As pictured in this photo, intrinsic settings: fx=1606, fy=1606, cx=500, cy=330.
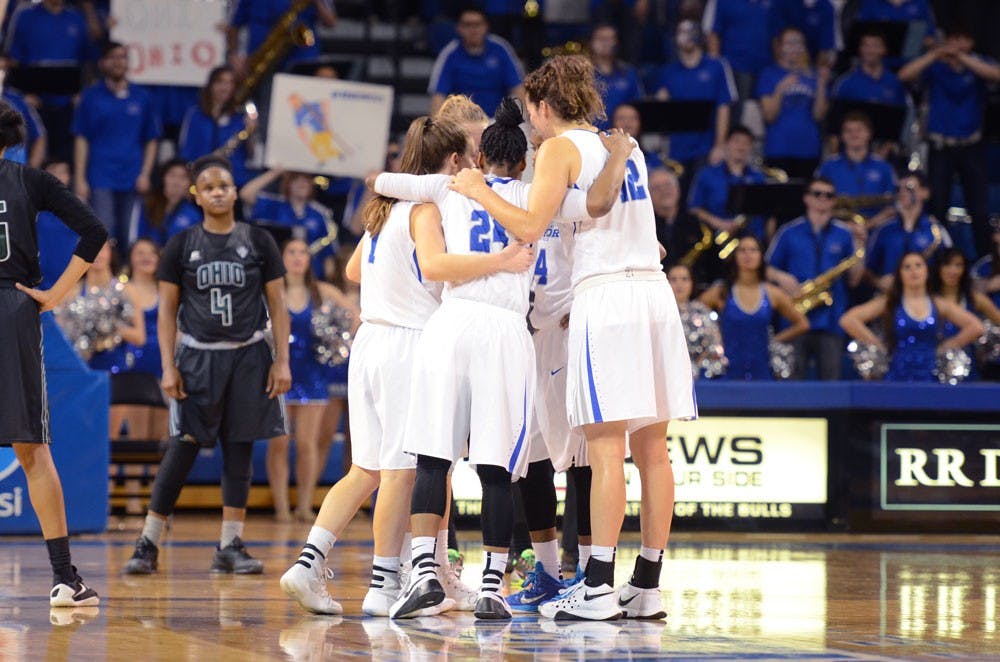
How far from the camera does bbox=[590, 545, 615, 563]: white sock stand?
5.76 m

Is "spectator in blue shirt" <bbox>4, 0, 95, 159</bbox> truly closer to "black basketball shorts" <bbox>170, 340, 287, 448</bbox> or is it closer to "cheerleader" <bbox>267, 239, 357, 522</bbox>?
"cheerleader" <bbox>267, 239, 357, 522</bbox>

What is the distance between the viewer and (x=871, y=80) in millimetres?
14875

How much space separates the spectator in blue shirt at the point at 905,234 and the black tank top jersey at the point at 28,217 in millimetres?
8093

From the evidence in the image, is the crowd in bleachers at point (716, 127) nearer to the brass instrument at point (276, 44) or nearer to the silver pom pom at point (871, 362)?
the brass instrument at point (276, 44)

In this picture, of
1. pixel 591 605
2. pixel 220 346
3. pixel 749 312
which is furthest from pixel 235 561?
pixel 749 312

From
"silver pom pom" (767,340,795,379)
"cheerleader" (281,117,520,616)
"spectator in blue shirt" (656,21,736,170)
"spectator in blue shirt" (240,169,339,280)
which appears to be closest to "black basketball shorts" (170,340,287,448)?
"cheerleader" (281,117,520,616)

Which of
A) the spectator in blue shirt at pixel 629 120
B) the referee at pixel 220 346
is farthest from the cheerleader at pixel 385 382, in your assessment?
the spectator in blue shirt at pixel 629 120

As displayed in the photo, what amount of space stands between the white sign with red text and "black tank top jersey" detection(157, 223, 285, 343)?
6.78m

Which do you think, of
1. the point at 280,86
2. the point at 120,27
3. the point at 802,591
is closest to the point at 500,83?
the point at 280,86

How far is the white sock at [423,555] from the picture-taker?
18.7 ft

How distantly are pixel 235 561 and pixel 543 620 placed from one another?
7.41 ft

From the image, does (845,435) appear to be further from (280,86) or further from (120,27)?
(120,27)

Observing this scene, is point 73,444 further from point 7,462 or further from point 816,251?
point 816,251

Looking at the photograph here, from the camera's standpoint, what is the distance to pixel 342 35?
54.6ft
